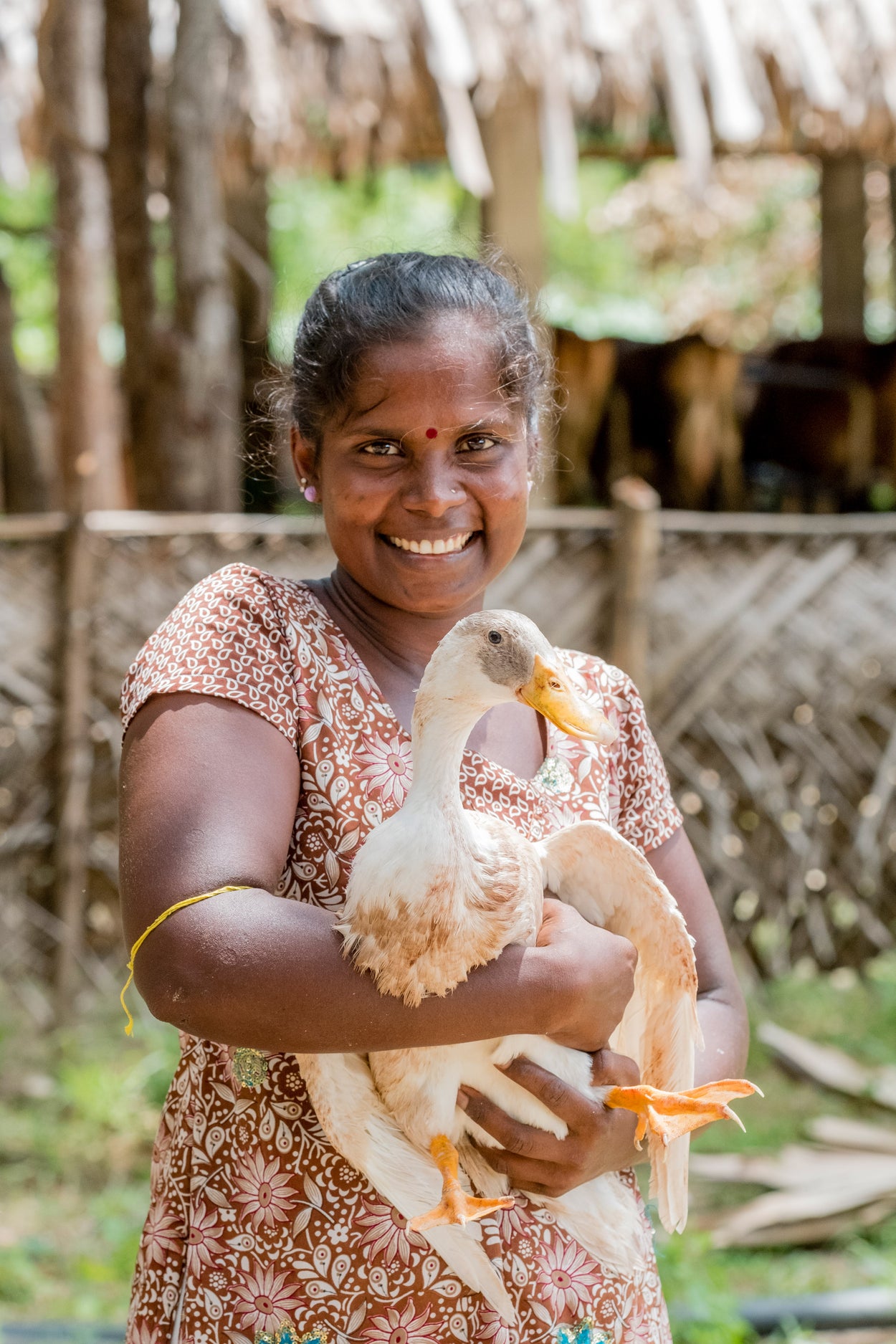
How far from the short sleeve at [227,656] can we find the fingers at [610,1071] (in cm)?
50

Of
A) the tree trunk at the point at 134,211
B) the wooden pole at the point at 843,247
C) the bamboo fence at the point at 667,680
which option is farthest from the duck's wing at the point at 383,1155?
the wooden pole at the point at 843,247

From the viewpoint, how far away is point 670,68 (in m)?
6.01

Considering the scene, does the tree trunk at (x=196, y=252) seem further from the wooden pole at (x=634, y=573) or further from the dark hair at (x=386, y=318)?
the dark hair at (x=386, y=318)

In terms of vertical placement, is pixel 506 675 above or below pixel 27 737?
above

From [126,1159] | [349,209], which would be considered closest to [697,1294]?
[126,1159]

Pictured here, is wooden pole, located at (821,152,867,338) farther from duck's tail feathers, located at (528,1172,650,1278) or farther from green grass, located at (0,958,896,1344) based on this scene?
duck's tail feathers, located at (528,1172,650,1278)

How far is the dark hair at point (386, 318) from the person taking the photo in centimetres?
157

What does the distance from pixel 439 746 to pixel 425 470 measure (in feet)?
1.08

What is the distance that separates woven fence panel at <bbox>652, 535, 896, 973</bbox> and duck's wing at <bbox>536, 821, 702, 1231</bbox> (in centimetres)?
335

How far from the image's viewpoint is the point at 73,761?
467 cm

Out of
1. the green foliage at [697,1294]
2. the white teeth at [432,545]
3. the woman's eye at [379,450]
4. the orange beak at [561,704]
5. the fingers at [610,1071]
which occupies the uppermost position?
the woman's eye at [379,450]

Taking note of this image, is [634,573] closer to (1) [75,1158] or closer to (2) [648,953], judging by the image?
(1) [75,1158]

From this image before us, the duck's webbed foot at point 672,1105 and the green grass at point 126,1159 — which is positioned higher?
the duck's webbed foot at point 672,1105

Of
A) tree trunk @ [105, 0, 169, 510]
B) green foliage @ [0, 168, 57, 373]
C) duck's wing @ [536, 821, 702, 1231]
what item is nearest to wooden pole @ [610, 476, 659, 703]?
tree trunk @ [105, 0, 169, 510]
